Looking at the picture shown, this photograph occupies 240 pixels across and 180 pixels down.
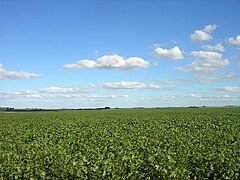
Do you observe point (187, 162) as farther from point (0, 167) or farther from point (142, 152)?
point (0, 167)

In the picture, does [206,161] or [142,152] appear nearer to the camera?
[206,161]

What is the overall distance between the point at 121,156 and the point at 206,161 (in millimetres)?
2977

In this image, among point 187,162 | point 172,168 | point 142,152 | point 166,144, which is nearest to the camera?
point 172,168

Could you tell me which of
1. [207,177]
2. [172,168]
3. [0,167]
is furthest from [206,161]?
[0,167]

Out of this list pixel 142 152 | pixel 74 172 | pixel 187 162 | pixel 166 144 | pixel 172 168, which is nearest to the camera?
pixel 74 172

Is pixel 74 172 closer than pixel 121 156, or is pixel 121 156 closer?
pixel 74 172

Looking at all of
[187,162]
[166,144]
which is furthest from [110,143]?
[187,162]

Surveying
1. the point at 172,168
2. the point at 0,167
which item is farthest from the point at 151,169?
the point at 0,167

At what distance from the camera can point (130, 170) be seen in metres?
11.1

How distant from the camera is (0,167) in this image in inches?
448

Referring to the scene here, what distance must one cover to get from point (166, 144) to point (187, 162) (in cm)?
401

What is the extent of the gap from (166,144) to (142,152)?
2.43m

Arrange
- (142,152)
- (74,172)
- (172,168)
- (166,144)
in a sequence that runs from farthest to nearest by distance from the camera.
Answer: (166,144)
(142,152)
(172,168)
(74,172)

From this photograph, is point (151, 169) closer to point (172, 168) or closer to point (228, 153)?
point (172, 168)
